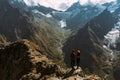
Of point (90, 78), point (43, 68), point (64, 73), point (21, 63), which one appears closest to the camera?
point (90, 78)

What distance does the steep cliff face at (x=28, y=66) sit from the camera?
229 feet

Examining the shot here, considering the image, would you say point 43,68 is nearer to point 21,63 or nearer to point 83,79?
point 21,63

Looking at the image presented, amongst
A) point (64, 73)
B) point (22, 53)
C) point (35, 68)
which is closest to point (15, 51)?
point (22, 53)

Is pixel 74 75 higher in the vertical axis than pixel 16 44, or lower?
lower

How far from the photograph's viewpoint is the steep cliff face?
69.9 metres

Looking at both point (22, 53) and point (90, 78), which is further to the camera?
point (22, 53)

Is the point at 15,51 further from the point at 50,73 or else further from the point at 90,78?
the point at 90,78

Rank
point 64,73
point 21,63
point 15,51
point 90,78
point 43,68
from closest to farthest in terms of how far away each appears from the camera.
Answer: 1. point 90,78
2. point 64,73
3. point 43,68
4. point 21,63
5. point 15,51

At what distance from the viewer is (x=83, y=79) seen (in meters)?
62.7

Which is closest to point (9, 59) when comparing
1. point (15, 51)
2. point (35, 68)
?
point (15, 51)

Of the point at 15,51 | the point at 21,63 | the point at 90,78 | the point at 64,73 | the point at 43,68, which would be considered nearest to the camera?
the point at 90,78

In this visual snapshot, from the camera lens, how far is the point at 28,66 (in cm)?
7812

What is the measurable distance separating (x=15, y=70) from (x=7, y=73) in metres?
4.65

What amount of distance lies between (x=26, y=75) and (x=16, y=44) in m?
17.8
